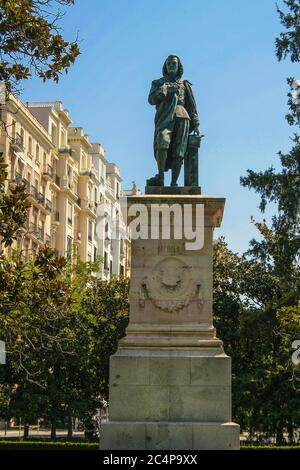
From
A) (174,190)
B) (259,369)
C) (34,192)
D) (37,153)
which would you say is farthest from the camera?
(37,153)

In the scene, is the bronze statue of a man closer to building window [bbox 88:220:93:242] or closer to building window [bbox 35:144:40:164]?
building window [bbox 35:144:40:164]

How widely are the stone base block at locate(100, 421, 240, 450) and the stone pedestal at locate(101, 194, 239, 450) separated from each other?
2cm

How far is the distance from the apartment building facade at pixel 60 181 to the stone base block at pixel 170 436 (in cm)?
4131

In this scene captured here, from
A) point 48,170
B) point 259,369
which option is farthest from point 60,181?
point 259,369

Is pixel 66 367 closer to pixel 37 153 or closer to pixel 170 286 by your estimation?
pixel 170 286

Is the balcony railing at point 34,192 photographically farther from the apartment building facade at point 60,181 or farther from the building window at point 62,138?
the building window at point 62,138

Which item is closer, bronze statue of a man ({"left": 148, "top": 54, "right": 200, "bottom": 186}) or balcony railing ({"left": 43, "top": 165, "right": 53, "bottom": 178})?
bronze statue of a man ({"left": 148, "top": 54, "right": 200, "bottom": 186})

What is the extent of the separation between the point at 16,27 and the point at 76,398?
24931 millimetres

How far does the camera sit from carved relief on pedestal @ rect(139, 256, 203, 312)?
15.4 metres

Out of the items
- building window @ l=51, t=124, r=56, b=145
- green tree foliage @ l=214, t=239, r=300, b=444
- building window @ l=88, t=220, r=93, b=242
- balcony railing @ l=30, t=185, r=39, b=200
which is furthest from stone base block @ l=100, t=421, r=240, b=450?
building window @ l=88, t=220, r=93, b=242

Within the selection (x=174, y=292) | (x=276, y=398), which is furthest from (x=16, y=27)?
(x=276, y=398)

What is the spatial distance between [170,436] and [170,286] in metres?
2.75

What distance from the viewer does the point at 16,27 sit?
51.6 ft

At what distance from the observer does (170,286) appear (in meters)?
15.5
